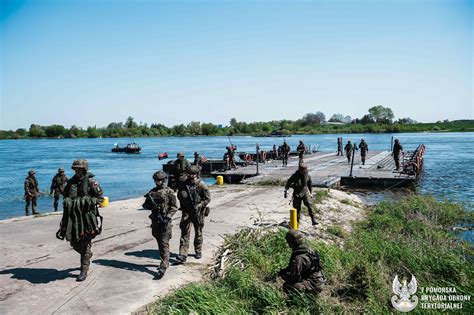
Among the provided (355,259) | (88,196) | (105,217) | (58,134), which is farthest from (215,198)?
(58,134)

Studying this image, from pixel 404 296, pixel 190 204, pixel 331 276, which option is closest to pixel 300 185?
pixel 331 276

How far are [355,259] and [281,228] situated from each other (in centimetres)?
247

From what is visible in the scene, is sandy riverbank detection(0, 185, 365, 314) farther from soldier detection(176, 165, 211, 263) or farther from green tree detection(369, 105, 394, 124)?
green tree detection(369, 105, 394, 124)

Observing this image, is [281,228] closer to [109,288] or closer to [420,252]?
[420,252]

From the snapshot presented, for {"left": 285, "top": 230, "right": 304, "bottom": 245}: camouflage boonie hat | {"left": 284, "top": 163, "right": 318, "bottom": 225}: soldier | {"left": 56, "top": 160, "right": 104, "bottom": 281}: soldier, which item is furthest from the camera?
{"left": 284, "top": 163, "right": 318, "bottom": 225}: soldier

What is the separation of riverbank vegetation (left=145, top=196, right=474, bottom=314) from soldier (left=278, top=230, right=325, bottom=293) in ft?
0.55

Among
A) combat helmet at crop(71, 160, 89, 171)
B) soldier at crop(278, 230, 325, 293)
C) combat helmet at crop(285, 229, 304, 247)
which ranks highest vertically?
combat helmet at crop(71, 160, 89, 171)

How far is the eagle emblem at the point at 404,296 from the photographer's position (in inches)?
255

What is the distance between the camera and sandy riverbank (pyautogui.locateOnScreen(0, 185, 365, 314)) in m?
6.35

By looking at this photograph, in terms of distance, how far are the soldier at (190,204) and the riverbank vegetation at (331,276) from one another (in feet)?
3.08

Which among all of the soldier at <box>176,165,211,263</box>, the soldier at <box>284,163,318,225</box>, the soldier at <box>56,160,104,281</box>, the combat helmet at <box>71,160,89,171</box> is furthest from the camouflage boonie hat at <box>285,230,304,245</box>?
the soldier at <box>284,163,318,225</box>

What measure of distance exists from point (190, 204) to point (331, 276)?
10.0 feet

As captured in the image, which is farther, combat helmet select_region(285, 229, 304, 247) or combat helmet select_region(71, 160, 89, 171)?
combat helmet select_region(71, 160, 89, 171)

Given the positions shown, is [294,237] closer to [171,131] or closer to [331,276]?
[331,276]
